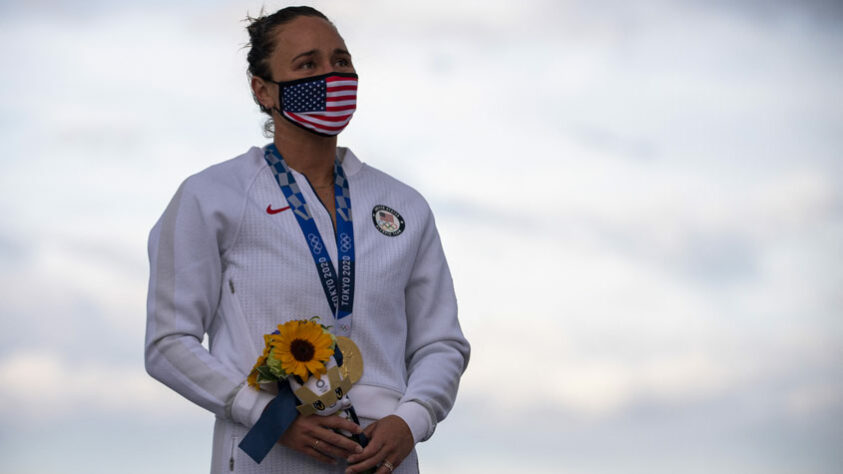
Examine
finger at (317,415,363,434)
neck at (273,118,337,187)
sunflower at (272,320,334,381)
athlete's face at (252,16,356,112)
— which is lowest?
finger at (317,415,363,434)

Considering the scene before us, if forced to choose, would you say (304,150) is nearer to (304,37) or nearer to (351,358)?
(304,37)

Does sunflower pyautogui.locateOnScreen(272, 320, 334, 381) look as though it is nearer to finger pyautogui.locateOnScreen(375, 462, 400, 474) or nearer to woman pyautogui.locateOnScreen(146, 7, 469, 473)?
woman pyautogui.locateOnScreen(146, 7, 469, 473)

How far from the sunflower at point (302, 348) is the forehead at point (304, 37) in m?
1.05

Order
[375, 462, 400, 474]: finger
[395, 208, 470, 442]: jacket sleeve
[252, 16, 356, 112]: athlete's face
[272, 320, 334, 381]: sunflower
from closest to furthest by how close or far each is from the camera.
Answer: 1. [272, 320, 334, 381]: sunflower
2. [375, 462, 400, 474]: finger
3. [395, 208, 470, 442]: jacket sleeve
4. [252, 16, 356, 112]: athlete's face

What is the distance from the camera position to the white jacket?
3.80m

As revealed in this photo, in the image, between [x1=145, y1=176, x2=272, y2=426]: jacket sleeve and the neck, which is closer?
[x1=145, y1=176, x2=272, y2=426]: jacket sleeve

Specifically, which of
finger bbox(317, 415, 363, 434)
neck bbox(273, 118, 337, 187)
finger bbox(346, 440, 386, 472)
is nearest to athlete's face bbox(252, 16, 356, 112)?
neck bbox(273, 118, 337, 187)

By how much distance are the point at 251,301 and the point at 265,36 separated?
40.0 inches

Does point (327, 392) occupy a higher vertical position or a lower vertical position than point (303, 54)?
lower

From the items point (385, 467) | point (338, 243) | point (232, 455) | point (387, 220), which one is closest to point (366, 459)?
Result: point (385, 467)

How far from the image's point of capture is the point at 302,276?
3893mm

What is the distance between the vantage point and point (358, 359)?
3918 millimetres

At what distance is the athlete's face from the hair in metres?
0.03

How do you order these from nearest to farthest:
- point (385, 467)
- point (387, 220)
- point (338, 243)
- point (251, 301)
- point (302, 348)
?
point (302, 348)
point (385, 467)
point (251, 301)
point (338, 243)
point (387, 220)
